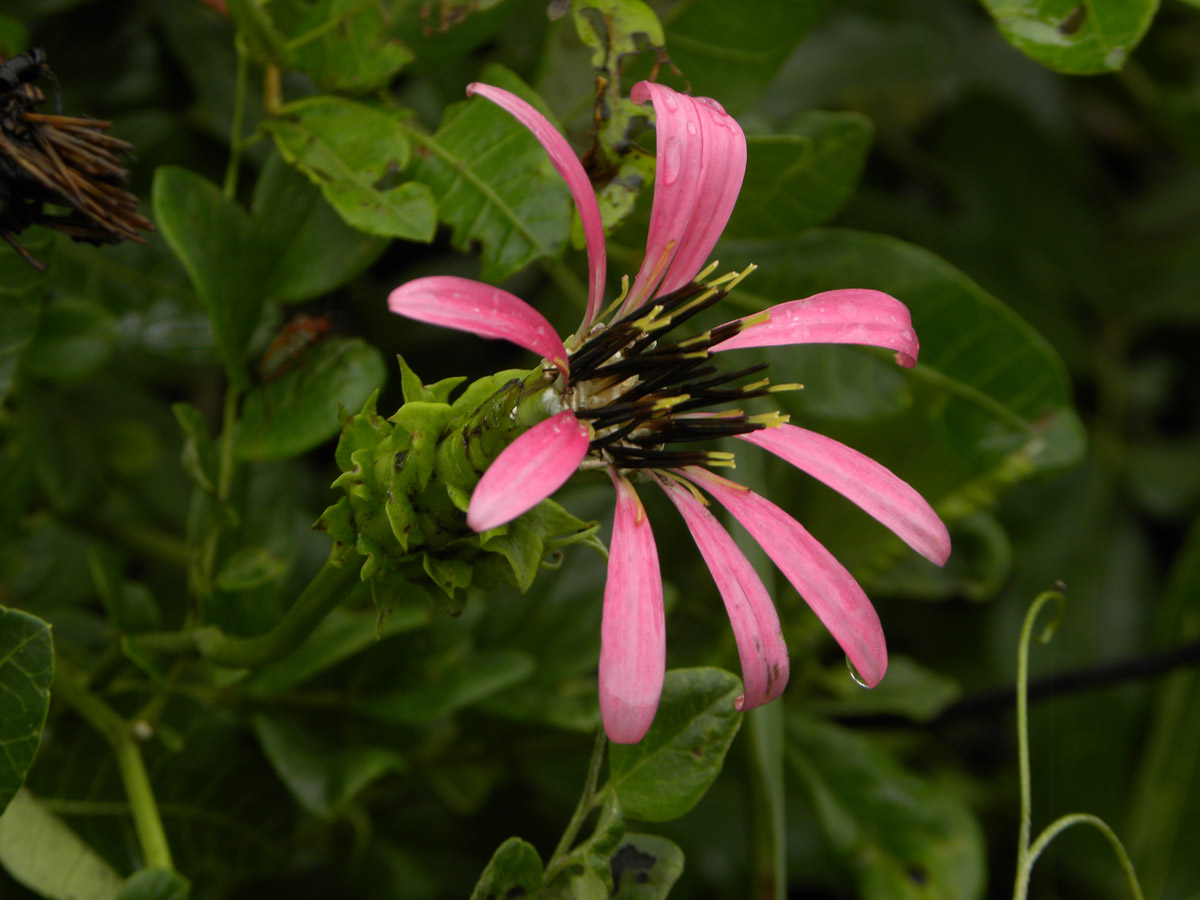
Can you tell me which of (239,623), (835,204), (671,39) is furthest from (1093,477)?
(239,623)

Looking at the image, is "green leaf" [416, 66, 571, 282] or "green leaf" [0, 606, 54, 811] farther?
"green leaf" [416, 66, 571, 282]

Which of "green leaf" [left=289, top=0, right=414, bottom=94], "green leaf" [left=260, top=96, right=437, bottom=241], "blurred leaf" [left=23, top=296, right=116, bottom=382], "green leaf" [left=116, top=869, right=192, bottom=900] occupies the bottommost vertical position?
"green leaf" [left=116, top=869, right=192, bottom=900]

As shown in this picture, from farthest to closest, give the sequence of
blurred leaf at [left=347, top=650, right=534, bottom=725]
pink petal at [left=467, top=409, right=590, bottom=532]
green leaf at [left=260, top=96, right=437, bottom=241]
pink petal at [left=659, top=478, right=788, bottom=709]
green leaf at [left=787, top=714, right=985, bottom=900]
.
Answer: green leaf at [left=787, top=714, right=985, bottom=900]
blurred leaf at [left=347, top=650, right=534, bottom=725]
green leaf at [left=260, top=96, right=437, bottom=241]
pink petal at [left=659, top=478, right=788, bottom=709]
pink petal at [left=467, top=409, right=590, bottom=532]

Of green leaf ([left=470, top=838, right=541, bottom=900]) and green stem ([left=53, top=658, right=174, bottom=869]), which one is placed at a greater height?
green leaf ([left=470, top=838, right=541, bottom=900])

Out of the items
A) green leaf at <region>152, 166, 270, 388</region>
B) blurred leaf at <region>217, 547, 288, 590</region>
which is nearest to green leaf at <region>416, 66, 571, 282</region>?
green leaf at <region>152, 166, 270, 388</region>

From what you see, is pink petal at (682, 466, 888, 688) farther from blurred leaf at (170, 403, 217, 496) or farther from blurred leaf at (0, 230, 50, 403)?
blurred leaf at (0, 230, 50, 403)

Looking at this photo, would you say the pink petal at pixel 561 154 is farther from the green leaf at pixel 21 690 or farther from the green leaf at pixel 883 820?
the green leaf at pixel 883 820

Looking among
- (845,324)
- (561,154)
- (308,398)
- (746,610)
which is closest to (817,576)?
(746,610)

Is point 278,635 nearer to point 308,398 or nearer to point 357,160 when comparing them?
point 308,398
